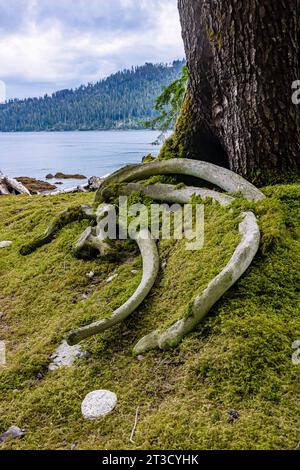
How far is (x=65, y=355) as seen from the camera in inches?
148

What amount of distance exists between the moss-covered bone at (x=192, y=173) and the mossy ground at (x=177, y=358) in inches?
12.8

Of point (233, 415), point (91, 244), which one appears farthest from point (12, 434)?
point (91, 244)

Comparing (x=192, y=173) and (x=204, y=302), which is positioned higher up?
(x=192, y=173)

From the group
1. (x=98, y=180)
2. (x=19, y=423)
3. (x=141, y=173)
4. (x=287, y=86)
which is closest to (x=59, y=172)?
(x=98, y=180)

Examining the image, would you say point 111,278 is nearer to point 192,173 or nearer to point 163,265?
point 163,265

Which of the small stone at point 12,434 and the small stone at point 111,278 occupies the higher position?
the small stone at point 111,278

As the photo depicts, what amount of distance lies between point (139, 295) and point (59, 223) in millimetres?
3077

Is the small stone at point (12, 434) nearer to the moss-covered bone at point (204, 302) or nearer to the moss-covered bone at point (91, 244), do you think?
the moss-covered bone at point (204, 302)

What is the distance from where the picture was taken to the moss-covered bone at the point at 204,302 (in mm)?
3451

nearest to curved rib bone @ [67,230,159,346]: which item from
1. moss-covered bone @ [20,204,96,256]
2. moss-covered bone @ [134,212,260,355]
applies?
moss-covered bone @ [134,212,260,355]

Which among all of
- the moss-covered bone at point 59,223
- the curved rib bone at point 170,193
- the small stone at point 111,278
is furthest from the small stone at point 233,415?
the moss-covered bone at point 59,223

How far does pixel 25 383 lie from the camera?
3.52 m

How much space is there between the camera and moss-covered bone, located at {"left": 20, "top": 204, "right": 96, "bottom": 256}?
6.42 m

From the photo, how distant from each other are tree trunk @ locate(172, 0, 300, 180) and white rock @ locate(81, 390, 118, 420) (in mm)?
3540
